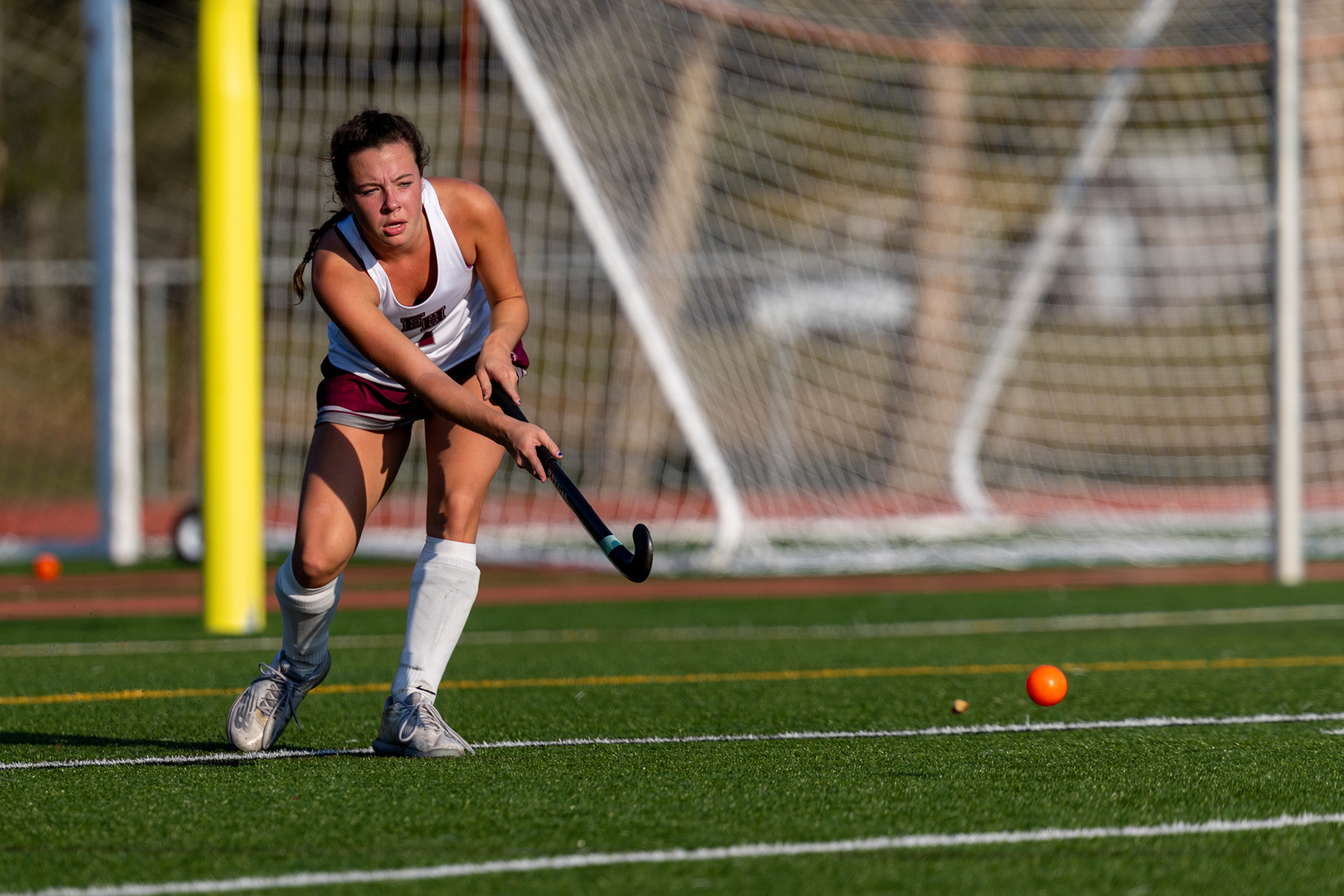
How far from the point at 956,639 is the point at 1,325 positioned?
13391 millimetres

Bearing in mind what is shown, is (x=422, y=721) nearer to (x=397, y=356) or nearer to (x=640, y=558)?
(x=640, y=558)

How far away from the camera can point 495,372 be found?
12.1 feet

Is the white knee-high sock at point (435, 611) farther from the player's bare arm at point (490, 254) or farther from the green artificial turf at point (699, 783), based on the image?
the player's bare arm at point (490, 254)

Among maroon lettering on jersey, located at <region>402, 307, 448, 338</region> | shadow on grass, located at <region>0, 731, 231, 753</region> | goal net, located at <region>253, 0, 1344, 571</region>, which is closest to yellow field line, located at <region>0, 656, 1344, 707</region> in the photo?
shadow on grass, located at <region>0, 731, 231, 753</region>

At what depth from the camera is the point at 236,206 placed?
6547mm

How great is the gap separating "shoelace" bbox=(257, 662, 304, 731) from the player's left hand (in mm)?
863

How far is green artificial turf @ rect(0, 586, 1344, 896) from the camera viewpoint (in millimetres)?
2611

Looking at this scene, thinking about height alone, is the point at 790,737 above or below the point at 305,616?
below

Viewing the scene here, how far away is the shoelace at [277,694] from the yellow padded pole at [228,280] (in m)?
2.75

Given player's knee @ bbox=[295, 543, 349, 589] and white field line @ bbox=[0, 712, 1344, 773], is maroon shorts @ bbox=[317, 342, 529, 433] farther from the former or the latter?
white field line @ bbox=[0, 712, 1344, 773]

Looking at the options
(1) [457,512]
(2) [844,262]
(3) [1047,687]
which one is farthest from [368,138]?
(2) [844,262]

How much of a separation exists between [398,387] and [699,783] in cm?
123

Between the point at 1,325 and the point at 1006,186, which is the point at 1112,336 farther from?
the point at 1,325

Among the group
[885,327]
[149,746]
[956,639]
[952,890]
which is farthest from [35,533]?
[952,890]
